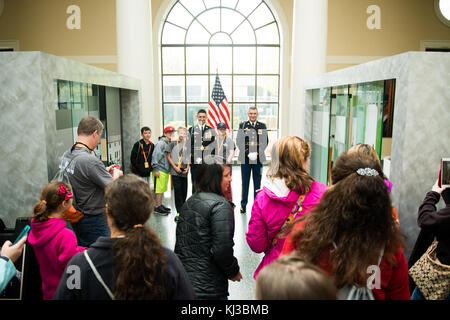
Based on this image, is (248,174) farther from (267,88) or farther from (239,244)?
(267,88)

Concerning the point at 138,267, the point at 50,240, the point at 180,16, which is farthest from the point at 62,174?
the point at 180,16

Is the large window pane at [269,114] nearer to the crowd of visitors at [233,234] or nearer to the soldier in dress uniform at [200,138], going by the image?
A: the soldier in dress uniform at [200,138]

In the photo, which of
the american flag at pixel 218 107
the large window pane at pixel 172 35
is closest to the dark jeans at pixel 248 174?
the american flag at pixel 218 107

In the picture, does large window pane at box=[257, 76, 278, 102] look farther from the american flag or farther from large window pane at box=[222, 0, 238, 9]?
the american flag

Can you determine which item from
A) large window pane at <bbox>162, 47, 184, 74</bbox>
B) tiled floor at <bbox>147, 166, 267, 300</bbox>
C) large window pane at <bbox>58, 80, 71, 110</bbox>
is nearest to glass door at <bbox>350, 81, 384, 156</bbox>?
tiled floor at <bbox>147, 166, 267, 300</bbox>

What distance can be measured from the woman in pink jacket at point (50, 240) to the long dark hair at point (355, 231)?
1.56m

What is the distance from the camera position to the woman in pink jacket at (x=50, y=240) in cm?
230

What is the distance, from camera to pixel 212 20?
13.0 meters

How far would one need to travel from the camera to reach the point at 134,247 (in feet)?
4.69

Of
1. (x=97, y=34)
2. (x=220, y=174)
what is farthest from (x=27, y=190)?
(x=97, y=34)

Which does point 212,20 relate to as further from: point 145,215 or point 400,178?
point 145,215

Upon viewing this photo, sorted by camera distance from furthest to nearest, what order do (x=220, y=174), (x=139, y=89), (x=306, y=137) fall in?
(x=139, y=89)
(x=306, y=137)
(x=220, y=174)

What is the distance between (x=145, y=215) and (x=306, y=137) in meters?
6.37
